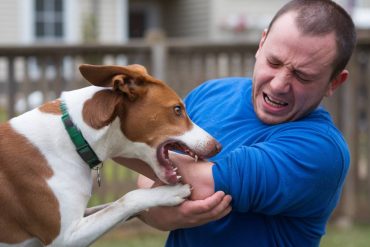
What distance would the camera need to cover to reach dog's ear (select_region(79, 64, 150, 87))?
317 centimetres

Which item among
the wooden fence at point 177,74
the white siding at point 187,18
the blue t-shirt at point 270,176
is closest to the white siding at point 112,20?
the white siding at point 187,18

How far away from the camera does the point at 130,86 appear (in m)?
3.32

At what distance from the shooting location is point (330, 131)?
3.37m

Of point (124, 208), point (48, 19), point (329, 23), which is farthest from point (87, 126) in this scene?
point (48, 19)

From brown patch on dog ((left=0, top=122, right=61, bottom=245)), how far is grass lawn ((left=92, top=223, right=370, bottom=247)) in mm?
3800

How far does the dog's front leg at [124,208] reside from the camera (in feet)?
10.4

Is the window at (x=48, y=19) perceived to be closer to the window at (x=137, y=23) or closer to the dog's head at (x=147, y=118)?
the window at (x=137, y=23)

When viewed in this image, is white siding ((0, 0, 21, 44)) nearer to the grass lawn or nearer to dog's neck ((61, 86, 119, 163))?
the grass lawn

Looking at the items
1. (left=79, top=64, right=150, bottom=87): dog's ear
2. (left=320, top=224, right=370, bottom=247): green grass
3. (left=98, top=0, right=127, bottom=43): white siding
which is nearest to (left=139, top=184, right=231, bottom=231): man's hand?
(left=79, top=64, right=150, bottom=87): dog's ear

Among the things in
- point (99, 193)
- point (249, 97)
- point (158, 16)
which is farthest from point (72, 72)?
point (158, 16)

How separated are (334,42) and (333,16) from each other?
0.11 m

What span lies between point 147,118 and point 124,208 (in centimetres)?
40

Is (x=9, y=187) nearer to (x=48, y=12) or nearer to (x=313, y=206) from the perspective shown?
(x=313, y=206)

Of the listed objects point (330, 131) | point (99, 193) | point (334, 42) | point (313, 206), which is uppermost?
point (334, 42)
